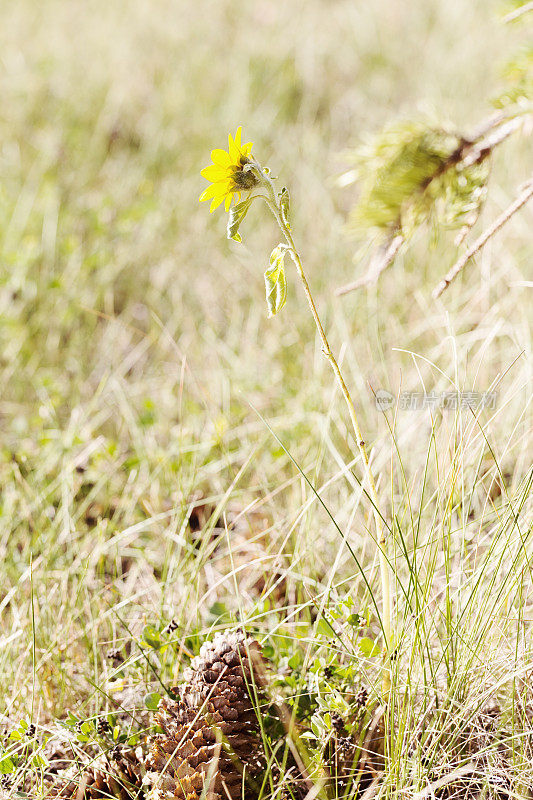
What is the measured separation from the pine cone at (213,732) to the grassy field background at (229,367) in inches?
4.5

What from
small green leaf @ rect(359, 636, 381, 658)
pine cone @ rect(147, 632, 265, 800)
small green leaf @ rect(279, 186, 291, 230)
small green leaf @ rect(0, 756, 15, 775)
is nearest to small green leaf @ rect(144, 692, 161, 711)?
pine cone @ rect(147, 632, 265, 800)

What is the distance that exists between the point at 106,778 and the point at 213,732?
0.24m

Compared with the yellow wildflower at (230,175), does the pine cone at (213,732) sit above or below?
below

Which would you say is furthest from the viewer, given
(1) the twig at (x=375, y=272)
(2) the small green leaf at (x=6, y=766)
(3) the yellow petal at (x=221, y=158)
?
(1) the twig at (x=375, y=272)

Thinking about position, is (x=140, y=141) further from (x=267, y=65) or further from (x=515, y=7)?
(x=515, y=7)

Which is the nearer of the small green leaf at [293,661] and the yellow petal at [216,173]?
the yellow petal at [216,173]

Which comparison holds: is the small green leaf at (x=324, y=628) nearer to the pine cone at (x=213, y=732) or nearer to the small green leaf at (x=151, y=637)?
the pine cone at (x=213, y=732)

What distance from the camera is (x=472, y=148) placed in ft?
5.28

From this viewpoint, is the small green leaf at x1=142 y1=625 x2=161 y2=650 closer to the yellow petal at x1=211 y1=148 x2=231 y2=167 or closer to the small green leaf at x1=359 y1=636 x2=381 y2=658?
the small green leaf at x1=359 y1=636 x2=381 y2=658

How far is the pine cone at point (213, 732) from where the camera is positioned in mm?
1033

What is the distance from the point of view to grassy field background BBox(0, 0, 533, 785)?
129cm

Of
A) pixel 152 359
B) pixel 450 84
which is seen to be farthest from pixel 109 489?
pixel 450 84

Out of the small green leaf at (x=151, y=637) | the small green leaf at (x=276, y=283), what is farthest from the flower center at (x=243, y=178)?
the small green leaf at (x=151, y=637)

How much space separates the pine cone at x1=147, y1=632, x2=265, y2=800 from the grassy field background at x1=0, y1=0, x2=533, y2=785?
11cm
